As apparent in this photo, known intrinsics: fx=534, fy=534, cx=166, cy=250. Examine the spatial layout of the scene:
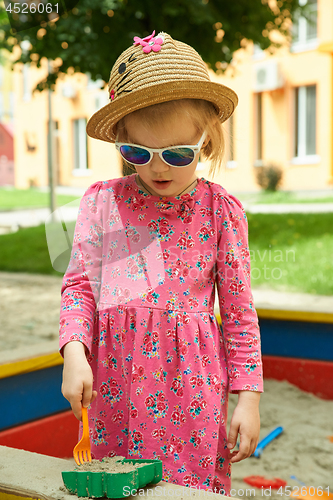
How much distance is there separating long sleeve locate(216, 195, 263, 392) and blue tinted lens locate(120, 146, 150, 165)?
10.3 inches

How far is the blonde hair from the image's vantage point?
48.0 inches

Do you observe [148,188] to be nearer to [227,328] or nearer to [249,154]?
[227,328]

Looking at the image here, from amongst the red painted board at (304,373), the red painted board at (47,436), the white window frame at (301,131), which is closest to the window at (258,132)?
the white window frame at (301,131)

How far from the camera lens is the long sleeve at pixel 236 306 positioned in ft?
4.25

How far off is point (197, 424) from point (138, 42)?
92 centimetres

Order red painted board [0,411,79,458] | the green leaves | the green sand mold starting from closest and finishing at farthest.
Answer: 1. the green sand mold
2. red painted board [0,411,79,458]
3. the green leaves

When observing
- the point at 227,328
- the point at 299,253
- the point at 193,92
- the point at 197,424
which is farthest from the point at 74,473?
the point at 299,253

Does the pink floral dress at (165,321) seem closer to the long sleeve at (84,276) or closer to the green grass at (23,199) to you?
the long sleeve at (84,276)

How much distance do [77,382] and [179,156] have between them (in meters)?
0.54

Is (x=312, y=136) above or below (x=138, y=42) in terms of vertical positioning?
above

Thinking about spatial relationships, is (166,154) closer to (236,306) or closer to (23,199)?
(236,306)

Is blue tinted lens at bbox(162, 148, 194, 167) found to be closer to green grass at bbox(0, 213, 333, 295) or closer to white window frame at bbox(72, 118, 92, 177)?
white window frame at bbox(72, 118, 92, 177)

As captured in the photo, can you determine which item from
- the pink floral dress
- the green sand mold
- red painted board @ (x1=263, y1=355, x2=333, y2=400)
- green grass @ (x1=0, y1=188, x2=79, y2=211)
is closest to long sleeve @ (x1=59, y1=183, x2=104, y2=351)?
the pink floral dress

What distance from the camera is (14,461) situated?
122 centimetres
